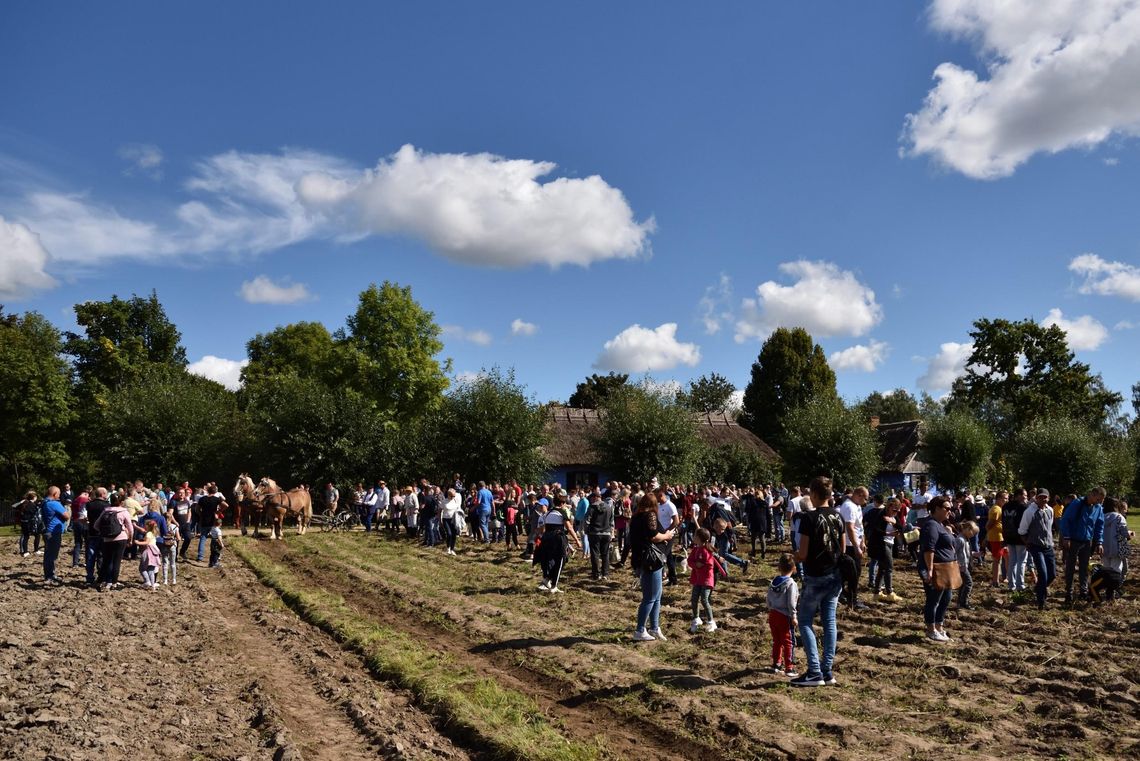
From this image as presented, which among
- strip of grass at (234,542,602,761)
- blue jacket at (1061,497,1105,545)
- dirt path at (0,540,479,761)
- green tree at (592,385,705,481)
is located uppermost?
green tree at (592,385,705,481)

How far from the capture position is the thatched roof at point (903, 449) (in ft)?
164

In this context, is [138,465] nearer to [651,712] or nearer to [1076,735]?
[651,712]

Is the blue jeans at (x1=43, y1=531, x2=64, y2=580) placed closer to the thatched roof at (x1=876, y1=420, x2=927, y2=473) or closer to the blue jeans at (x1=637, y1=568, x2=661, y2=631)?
the blue jeans at (x1=637, y1=568, x2=661, y2=631)

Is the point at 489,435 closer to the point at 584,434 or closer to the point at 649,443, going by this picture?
the point at 649,443

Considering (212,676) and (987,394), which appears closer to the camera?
(212,676)

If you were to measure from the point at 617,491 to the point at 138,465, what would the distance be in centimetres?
2498

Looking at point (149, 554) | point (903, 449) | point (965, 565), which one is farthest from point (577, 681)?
point (903, 449)

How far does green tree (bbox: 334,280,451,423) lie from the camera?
43.6 meters

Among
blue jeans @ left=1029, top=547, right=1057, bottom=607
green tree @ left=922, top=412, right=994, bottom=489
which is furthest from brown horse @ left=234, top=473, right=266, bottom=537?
green tree @ left=922, top=412, right=994, bottom=489

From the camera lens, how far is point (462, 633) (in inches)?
426

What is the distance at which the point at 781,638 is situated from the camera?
8516 millimetres

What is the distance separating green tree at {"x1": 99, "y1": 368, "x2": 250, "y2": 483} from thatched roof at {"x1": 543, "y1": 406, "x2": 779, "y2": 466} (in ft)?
51.9

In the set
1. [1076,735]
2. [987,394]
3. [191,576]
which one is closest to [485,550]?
[191,576]

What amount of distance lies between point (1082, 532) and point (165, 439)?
112 ft
